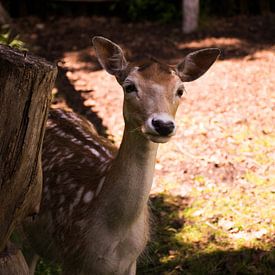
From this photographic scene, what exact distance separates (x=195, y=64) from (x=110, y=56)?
1.85 ft

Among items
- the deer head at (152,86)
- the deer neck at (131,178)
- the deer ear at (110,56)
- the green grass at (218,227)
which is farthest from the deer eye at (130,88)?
the green grass at (218,227)

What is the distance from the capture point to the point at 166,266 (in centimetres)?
533

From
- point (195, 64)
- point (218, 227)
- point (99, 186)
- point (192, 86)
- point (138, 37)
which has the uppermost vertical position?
point (195, 64)

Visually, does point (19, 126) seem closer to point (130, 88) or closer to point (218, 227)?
point (130, 88)

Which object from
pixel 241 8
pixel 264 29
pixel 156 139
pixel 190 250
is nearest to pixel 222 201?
pixel 190 250

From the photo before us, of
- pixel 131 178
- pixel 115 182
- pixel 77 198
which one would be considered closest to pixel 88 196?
pixel 77 198

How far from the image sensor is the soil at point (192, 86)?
6938 mm

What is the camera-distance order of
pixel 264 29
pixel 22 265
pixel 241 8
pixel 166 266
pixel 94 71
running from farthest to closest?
pixel 241 8
pixel 264 29
pixel 94 71
pixel 166 266
pixel 22 265

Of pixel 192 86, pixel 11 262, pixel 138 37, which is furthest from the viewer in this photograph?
pixel 138 37

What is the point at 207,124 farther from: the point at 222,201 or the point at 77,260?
the point at 77,260

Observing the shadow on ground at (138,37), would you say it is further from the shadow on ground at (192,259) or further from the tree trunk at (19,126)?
the tree trunk at (19,126)

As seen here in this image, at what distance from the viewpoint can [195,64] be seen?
420 centimetres

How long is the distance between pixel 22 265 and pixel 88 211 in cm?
113

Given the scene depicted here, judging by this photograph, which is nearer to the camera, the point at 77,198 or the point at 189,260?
the point at 77,198
